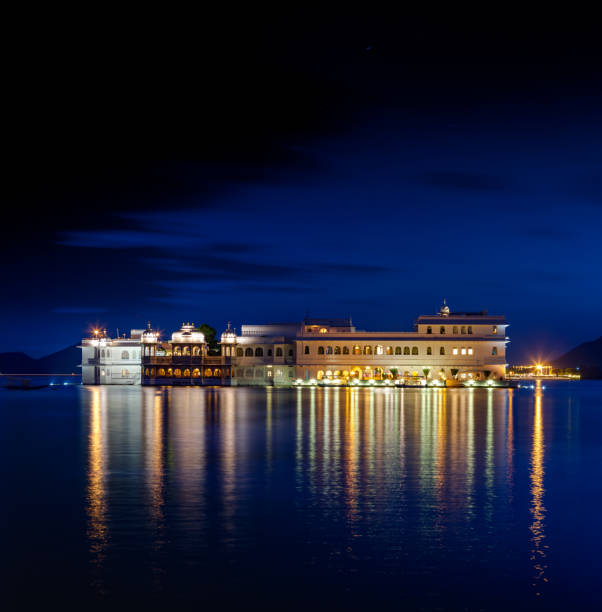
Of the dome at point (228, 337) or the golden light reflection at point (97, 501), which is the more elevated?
the dome at point (228, 337)

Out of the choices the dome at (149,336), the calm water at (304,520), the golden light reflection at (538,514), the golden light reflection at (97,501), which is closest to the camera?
the calm water at (304,520)

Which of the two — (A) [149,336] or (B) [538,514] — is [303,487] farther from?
(A) [149,336]

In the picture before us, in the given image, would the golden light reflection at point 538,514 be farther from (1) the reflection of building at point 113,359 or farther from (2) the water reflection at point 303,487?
(1) the reflection of building at point 113,359

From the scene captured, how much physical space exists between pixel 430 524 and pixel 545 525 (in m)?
2.58

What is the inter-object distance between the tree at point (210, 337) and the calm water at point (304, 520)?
278ft

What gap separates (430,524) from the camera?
19.5 meters

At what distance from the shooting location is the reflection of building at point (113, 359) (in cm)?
11806

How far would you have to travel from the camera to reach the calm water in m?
14.6

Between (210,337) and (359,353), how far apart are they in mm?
23151

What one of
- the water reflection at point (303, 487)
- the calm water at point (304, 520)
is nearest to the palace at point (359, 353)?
the water reflection at point (303, 487)

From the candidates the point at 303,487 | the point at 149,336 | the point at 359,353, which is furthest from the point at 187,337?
the point at 303,487

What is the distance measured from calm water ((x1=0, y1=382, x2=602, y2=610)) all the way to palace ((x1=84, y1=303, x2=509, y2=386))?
75230mm

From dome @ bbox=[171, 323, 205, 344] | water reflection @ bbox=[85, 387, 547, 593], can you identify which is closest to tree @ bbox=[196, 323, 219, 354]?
dome @ bbox=[171, 323, 205, 344]

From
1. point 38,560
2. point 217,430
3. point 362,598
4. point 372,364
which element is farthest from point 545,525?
point 372,364
